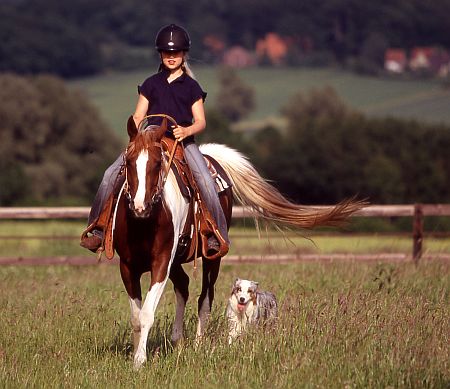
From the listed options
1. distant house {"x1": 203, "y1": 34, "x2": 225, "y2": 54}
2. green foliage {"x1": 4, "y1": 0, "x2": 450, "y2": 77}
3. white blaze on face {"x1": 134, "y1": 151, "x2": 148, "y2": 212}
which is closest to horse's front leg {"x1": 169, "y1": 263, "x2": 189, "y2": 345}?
white blaze on face {"x1": 134, "y1": 151, "x2": 148, "y2": 212}

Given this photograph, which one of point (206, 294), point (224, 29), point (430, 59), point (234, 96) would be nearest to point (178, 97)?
point (206, 294)

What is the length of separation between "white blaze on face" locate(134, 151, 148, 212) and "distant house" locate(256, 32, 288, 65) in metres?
144

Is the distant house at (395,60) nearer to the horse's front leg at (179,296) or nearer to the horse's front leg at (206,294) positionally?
the horse's front leg at (206,294)

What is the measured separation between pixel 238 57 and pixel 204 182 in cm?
15368

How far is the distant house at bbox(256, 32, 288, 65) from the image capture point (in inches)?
5925

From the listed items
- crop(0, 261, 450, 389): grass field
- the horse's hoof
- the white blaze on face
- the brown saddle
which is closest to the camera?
crop(0, 261, 450, 389): grass field

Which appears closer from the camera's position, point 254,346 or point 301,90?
point 254,346

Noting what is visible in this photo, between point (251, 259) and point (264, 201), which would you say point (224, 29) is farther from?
point (264, 201)

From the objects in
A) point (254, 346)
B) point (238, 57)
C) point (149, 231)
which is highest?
point (238, 57)

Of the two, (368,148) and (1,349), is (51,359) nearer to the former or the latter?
(1,349)

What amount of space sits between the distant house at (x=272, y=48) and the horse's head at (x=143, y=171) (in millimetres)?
143348

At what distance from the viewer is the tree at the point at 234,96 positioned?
5472 inches

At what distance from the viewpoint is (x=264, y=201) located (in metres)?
9.65

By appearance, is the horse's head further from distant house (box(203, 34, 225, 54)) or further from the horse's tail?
distant house (box(203, 34, 225, 54))
